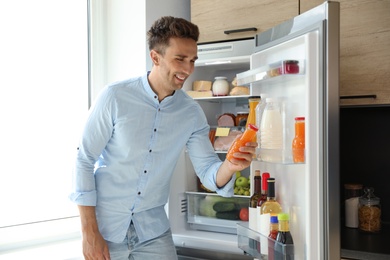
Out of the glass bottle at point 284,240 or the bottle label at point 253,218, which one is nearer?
the glass bottle at point 284,240

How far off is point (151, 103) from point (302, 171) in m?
0.69

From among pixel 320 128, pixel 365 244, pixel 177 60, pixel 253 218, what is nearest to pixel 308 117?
pixel 320 128

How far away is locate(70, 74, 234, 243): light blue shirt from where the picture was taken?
1.64m

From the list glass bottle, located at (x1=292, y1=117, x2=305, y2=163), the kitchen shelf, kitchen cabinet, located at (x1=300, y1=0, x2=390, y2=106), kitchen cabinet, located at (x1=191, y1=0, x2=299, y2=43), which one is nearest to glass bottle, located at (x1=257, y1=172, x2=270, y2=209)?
glass bottle, located at (x1=292, y1=117, x2=305, y2=163)

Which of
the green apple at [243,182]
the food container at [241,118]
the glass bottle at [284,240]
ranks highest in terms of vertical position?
the food container at [241,118]

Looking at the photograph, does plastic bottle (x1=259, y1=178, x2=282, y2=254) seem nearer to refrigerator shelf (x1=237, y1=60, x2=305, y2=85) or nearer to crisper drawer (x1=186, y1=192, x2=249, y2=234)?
refrigerator shelf (x1=237, y1=60, x2=305, y2=85)

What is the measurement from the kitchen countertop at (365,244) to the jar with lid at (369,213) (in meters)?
0.03

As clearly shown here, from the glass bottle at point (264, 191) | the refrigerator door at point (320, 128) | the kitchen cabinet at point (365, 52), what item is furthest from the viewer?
the kitchen cabinet at point (365, 52)

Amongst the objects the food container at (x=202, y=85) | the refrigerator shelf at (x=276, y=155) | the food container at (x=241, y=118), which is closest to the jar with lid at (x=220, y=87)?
the food container at (x=202, y=85)

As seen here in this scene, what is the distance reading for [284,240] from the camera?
126 centimetres

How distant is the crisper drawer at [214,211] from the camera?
2.17 m

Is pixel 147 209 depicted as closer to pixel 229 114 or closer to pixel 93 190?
pixel 93 190

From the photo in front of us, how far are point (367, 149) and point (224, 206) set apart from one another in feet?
2.49

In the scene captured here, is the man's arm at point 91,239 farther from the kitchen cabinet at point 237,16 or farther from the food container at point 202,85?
the kitchen cabinet at point 237,16
